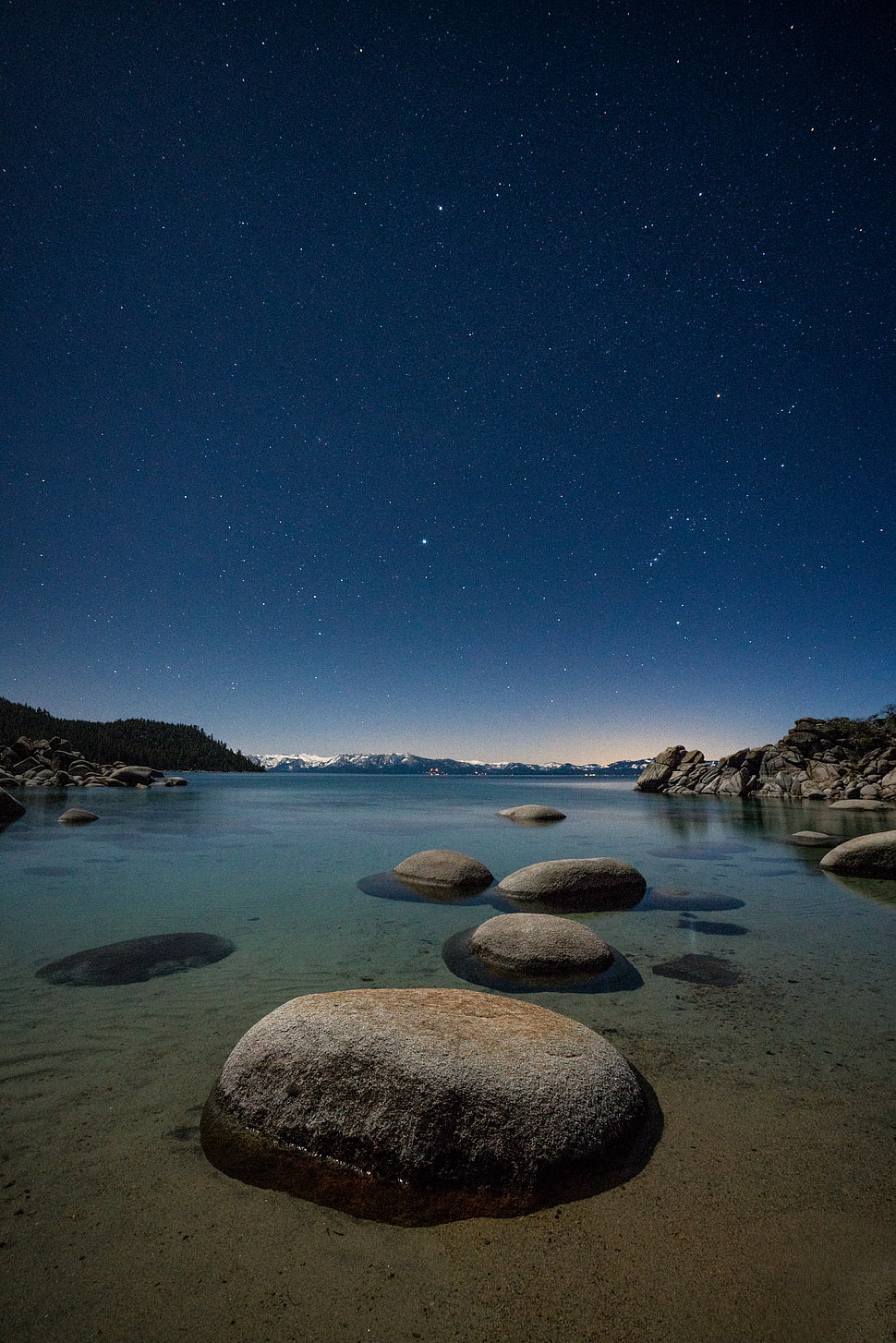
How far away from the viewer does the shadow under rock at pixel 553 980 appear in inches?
269

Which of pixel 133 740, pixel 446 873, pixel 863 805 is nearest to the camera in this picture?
pixel 446 873

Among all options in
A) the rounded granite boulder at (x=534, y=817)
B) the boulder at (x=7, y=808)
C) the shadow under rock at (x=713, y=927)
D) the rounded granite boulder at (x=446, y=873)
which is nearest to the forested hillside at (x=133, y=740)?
the boulder at (x=7, y=808)

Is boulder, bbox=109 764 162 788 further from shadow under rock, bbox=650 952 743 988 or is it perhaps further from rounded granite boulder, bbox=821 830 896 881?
shadow under rock, bbox=650 952 743 988

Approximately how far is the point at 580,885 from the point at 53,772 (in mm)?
69631

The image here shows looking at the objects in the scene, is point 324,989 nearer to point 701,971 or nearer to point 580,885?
point 701,971

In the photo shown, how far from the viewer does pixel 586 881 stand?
37.9 ft

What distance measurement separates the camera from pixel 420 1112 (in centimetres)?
349

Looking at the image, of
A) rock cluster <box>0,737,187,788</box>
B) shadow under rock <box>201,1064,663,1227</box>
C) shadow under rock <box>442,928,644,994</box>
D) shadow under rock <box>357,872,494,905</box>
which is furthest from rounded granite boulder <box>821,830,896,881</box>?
rock cluster <box>0,737,187,788</box>

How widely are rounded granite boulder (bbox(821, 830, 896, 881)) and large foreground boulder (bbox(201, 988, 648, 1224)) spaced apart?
14376 millimetres

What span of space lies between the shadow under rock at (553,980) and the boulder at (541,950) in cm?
7

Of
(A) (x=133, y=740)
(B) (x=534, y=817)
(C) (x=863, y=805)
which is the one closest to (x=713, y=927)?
(B) (x=534, y=817)

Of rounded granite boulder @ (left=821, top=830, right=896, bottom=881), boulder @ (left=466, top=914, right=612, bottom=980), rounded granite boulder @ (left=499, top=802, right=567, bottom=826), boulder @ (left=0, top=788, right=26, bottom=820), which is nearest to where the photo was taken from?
boulder @ (left=466, top=914, right=612, bottom=980)

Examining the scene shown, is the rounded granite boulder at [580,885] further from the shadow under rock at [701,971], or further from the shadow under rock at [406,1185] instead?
the shadow under rock at [406,1185]

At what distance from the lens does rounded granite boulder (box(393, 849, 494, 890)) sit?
1286cm
